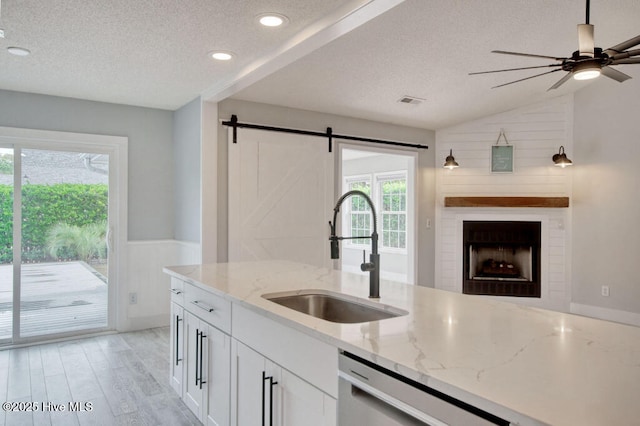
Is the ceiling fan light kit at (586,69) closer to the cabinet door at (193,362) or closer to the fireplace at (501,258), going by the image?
the cabinet door at (193,362)

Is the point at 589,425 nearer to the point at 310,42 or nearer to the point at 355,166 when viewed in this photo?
the point at 310,42

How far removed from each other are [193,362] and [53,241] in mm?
2755

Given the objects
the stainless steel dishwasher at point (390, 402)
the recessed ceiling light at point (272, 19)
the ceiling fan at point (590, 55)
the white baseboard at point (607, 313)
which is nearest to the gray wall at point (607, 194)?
the white baseboard at point (607, 313)

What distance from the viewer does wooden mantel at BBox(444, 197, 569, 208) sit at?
5.64 m

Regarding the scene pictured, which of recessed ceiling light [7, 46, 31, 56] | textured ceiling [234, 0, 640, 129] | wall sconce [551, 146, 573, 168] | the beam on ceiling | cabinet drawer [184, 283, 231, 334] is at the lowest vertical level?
cabinet drawer [184, 283, 231, 334]

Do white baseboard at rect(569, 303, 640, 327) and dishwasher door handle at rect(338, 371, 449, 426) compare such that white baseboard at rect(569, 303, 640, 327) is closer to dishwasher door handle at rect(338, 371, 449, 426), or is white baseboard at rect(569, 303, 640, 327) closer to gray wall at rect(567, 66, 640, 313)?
gray wall at rect(567, 66, 640, 313)

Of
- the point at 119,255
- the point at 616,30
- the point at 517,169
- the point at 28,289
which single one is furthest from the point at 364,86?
the point at 28,289

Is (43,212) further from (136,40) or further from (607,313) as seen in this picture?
(607,313)

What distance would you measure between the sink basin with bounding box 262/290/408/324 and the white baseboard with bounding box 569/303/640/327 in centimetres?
444

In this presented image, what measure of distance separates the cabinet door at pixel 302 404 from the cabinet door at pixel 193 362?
0.85 m

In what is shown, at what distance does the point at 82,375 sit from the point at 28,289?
1421 millimetres

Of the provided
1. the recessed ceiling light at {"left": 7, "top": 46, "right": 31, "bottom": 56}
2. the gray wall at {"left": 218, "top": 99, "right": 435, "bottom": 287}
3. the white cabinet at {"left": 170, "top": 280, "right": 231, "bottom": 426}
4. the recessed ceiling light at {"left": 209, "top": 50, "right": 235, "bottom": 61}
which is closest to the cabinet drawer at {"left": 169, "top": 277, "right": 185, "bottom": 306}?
the white cabinet at {"left": 170, "top": 280, "right": 231, "bottom": 426}

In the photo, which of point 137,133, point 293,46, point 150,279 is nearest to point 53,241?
point 150,279

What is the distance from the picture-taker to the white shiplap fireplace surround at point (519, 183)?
571cm
